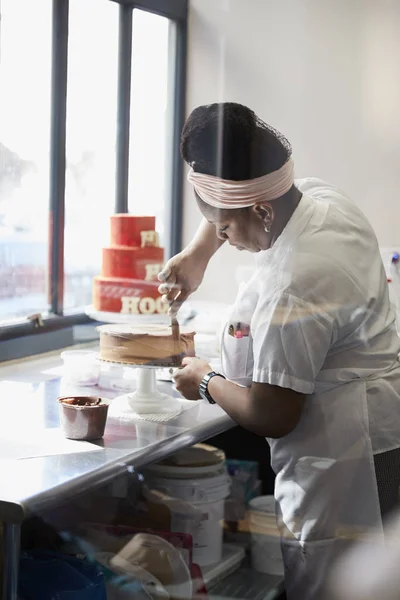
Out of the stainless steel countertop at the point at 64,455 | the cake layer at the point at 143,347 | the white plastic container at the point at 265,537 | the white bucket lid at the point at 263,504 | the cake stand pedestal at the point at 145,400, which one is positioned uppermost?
the cake layer at the point at 143,347

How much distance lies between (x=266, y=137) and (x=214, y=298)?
0.51m

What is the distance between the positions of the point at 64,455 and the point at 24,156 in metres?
0.83

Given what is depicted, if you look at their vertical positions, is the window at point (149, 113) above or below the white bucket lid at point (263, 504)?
above

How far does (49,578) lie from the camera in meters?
1.28

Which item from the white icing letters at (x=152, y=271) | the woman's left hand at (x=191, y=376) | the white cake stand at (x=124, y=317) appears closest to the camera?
the woman's left hand at (x=191, y=376)

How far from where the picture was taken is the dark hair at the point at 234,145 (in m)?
1.13

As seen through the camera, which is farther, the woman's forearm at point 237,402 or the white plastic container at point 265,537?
the white plastic container at point 265,537

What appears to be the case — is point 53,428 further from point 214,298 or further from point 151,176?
point 151,176

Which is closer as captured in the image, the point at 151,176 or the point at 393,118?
the point at 393,118

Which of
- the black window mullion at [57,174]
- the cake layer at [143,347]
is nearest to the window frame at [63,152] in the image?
the black window mullion at [57,174]

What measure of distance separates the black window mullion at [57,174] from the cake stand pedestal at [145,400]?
432 mm

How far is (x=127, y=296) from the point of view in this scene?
5.45 ft

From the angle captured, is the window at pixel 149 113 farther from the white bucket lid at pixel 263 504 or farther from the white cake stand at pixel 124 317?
the white bucket lid at pixel 263 504

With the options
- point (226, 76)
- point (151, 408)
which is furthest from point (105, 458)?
point (226, 76)
